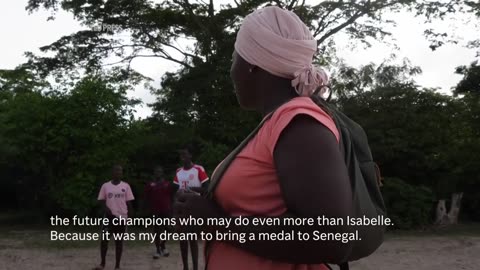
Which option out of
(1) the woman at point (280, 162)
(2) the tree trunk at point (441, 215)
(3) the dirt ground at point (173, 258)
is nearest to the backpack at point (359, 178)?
(1) the woman at point (280, 162)

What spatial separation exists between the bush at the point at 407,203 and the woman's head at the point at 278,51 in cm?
1472

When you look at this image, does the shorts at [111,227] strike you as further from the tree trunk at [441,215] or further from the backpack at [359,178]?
the tree trunk at [441,215]

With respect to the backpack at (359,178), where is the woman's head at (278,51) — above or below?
above

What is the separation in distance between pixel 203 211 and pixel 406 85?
17.5 metres

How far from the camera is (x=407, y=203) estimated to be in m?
15.9

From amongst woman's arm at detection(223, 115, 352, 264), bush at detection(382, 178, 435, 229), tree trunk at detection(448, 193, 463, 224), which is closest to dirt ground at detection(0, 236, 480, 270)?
bush at detection(382, 178, 435, 229)

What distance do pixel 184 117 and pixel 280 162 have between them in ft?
52.2

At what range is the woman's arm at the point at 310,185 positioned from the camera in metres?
1.37

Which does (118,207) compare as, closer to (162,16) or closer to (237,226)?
(237,226)

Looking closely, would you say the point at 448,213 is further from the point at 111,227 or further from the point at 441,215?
the point at 111,227

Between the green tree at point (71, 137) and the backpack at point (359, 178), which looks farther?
the green tree at point (71, 137)

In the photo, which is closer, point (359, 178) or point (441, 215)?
point (359, 178)

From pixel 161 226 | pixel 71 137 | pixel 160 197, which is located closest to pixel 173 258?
pixel 161 226

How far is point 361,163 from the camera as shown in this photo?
1.59m
